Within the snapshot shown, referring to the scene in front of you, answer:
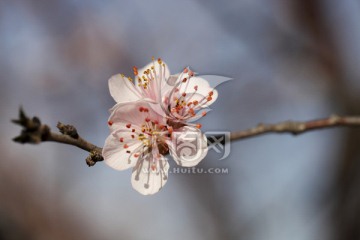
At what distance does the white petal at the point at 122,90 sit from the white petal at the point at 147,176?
21 centimetres

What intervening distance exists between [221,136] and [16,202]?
3667 millimetres

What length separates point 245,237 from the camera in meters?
3.68

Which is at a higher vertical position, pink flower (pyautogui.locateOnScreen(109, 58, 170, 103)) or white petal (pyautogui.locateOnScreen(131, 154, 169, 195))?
pink flower (pyautogui.locateOnScreen(109, 58, 170, 103))

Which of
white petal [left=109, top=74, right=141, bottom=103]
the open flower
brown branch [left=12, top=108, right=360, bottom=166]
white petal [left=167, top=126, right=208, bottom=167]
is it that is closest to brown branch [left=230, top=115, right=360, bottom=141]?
brown branch [left=12, top=108, right=360, bottom=166]

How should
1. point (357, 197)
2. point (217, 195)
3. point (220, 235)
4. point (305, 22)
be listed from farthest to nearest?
point (217, 195) → point (220, 235) → point (305, 22) → point (357, 197)

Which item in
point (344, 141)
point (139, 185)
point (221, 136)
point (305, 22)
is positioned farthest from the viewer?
point (305, 22)

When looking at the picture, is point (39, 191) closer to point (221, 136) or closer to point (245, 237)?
point (245, 237)

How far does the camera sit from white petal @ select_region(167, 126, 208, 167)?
120 cm

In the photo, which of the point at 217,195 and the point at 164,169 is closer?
the point at 164,169

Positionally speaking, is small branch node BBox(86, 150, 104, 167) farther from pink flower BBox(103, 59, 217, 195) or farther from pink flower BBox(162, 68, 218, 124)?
pink flower BBox(162, 68, 218, 124)

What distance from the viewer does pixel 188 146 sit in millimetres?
1223

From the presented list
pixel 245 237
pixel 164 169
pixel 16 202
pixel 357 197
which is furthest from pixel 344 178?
pixel 16 202

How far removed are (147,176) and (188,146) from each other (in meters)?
0.17

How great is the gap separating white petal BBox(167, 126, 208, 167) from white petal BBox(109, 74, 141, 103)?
0.65ft
